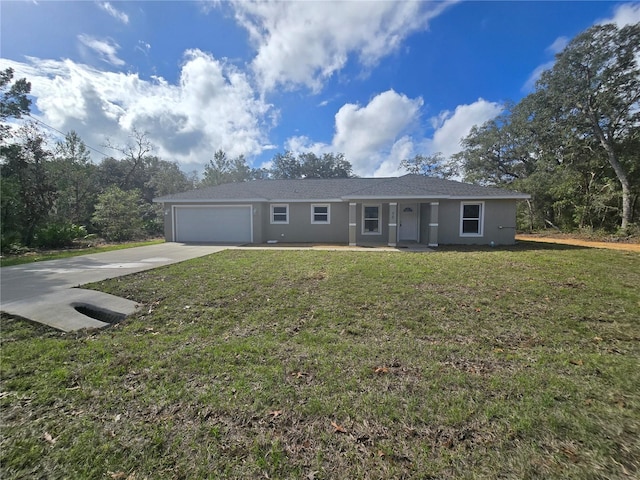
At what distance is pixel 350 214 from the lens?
42.2 feet

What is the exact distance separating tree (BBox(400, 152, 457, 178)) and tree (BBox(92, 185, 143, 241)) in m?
30.6

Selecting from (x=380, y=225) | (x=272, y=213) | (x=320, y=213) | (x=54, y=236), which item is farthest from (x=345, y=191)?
(x=54, y=236)

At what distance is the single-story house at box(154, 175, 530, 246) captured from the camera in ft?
41.8

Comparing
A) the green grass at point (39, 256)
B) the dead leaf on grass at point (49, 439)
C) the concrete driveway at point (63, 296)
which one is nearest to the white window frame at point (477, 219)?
the concrete driveway at point (63, 296)

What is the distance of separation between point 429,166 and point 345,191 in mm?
24410

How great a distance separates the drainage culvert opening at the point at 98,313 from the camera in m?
4.50

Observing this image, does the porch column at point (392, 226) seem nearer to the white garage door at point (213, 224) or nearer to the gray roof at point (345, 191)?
the gray roof at point (345, 191)

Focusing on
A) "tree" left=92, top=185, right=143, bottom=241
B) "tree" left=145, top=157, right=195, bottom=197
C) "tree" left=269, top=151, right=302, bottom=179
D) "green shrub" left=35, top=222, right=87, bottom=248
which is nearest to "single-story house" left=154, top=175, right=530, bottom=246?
"tree" left=92, top=185, right=143, bottom=241

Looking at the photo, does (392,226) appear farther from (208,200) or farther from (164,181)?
(164,181)

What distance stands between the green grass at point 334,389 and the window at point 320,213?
31.0ft

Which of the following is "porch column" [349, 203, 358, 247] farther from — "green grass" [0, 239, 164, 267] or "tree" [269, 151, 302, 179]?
"tree" [269, 151, 302, 179]

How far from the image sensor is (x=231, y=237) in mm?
15070

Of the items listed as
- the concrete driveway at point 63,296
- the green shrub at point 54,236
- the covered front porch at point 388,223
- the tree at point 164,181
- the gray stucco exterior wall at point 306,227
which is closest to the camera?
the concrete driveway at point 63,296

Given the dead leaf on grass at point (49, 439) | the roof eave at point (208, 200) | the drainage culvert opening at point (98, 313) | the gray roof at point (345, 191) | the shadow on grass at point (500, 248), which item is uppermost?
the gray roof at point (345, 191)
